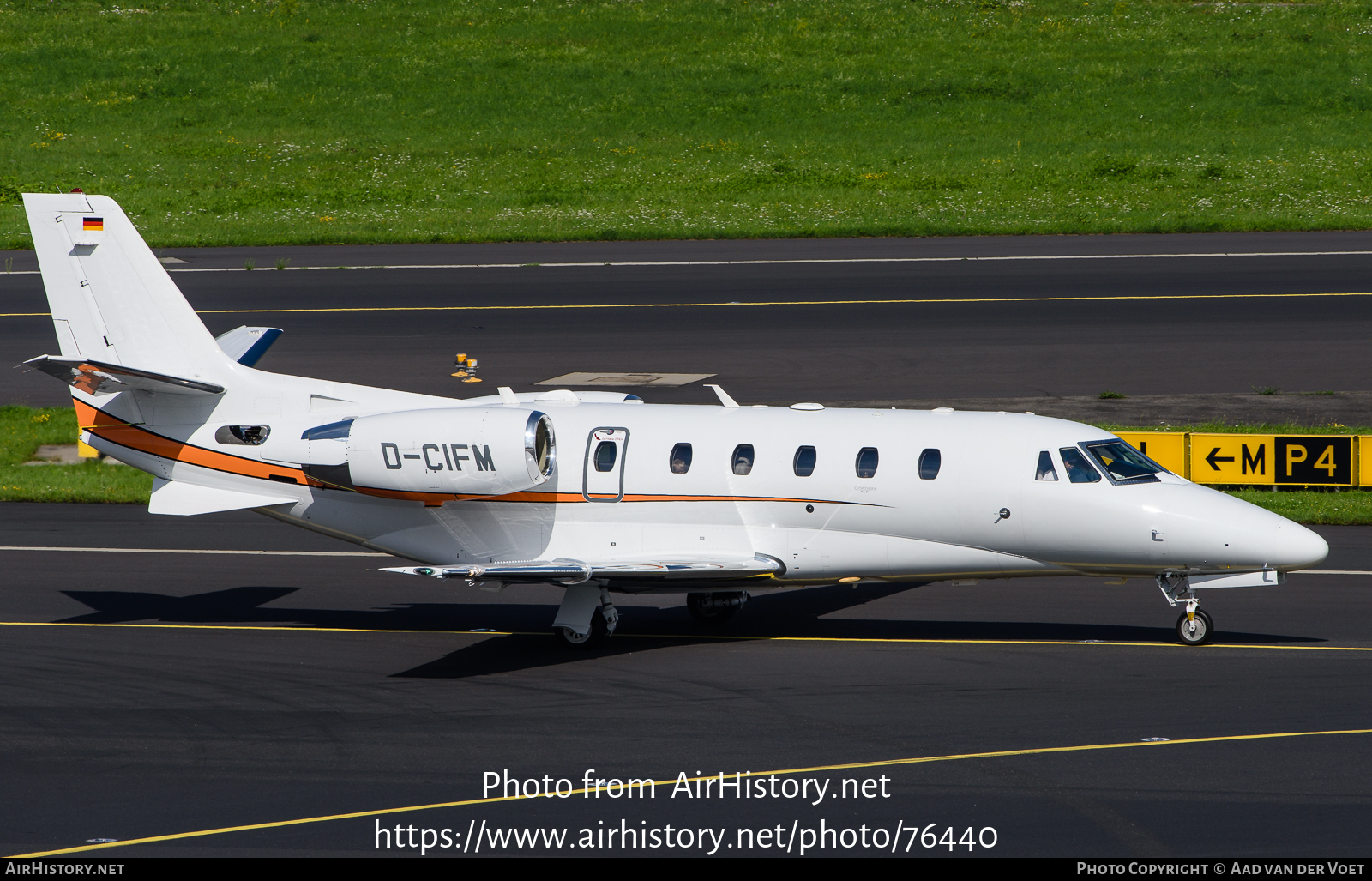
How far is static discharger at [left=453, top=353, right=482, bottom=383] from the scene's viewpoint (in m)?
34.3

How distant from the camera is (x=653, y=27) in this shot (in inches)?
3012

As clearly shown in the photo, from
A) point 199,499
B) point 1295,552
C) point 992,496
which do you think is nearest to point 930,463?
point 992,496

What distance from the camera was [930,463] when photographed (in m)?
19.0

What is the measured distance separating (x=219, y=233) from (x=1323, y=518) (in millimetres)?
38805

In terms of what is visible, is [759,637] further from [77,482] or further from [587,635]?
[77,482]

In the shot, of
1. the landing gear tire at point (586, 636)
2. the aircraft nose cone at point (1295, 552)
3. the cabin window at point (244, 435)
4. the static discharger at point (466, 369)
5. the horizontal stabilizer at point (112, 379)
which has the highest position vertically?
the static discharger at point (466, 369)

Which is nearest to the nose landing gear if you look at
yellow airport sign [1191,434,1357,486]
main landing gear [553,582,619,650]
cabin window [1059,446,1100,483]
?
cabin window [1059,446,1100,483]

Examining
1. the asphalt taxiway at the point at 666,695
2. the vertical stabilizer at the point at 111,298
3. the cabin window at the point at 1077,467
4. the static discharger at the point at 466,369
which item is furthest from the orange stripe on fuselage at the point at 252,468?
the static discharger at the point at 466,369

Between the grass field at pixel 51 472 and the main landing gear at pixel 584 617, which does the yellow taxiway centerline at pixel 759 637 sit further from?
the grass field at pixel 51 472

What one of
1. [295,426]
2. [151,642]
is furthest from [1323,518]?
[151,642]

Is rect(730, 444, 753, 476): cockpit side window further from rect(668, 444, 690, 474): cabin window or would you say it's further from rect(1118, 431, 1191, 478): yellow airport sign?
rect(1118, 431, 1191, 478): yellow airport sign

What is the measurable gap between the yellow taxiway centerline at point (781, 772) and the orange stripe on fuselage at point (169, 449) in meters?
7.23

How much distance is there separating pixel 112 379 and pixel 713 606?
869cm

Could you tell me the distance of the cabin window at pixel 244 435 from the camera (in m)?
20.7
